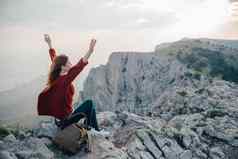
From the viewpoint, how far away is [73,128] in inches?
658

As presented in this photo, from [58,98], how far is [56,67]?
1.45 m

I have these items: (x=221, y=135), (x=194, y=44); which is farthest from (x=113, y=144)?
(x=194, y=44)

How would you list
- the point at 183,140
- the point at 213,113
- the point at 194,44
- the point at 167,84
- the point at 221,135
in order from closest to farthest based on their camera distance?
the point at 183,140 < the point at 221,135 < the point at 213,113 < the point at 167,84 < the point at 194,44

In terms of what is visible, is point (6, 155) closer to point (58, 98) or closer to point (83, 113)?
point (58, 98)

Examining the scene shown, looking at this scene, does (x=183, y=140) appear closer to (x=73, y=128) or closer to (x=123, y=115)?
(x=123, y=115)

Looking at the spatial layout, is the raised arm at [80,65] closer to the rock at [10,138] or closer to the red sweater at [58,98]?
the red sweater at [58,98]

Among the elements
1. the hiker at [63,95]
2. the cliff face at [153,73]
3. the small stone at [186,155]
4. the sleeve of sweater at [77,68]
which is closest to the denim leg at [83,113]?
the hiker at [63,95]

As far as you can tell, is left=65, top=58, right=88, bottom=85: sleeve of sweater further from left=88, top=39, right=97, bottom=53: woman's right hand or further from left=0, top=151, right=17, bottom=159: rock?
left=0, top=151, right=17, bottom=159: rock

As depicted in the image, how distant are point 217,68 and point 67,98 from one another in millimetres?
62080

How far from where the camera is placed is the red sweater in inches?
613

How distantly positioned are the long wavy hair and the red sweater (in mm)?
184

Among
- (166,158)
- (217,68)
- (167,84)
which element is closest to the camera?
(166,158)

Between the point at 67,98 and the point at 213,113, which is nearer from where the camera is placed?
the point at 67,98

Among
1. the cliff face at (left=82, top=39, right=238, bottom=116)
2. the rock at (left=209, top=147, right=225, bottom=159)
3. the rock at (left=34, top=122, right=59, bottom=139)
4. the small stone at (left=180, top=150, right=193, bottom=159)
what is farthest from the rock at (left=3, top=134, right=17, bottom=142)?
the cliff face at (left=82, top=39, right=238, bottom=116)
